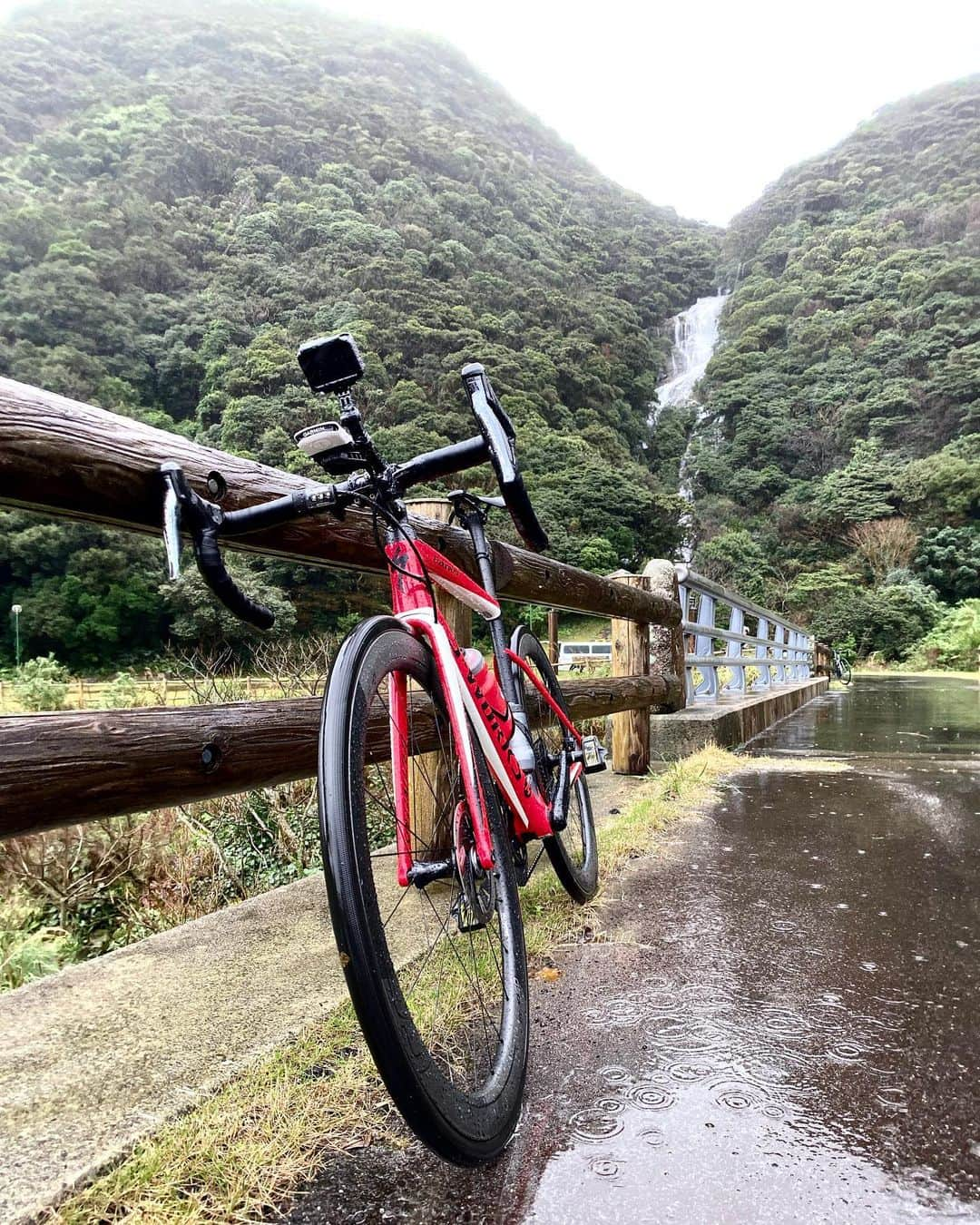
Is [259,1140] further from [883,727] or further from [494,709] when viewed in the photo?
[883,727]

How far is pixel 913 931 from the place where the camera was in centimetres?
193

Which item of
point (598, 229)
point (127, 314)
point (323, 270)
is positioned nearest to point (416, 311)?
point (323, 270)

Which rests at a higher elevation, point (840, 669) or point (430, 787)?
point (430, 787)

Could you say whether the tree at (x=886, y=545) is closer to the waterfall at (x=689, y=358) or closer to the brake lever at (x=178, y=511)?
the waterfall at (x=689, y=358)

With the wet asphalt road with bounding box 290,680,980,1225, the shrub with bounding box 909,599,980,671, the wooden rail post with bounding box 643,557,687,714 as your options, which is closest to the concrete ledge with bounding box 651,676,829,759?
the wooden rail post with bounding box 643,557,687,714

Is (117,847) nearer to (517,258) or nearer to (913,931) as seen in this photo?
(913,931)

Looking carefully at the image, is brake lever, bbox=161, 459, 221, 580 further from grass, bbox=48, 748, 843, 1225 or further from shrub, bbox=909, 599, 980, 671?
shrub, bbox=909, 599, 980, 671

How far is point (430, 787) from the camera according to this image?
5.40 feet

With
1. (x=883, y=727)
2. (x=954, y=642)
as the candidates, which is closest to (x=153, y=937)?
(x=883, y=727)

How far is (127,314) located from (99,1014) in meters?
58.2

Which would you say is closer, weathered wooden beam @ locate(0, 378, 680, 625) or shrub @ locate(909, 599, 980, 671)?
weathered wooden beam @ locate(0, 378, 680, 625)

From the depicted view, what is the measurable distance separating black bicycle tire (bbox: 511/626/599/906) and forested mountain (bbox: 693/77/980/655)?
102ft

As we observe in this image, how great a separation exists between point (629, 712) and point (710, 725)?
3.28 ft

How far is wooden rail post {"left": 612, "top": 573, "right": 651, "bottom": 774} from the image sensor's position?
162 inches
